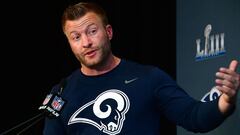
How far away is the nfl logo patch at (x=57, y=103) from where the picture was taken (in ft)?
8.05

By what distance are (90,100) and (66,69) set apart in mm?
1655

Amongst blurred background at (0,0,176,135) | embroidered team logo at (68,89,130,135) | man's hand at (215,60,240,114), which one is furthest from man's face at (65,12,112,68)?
blurred background at (0,0,176,135)

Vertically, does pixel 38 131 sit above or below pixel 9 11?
below

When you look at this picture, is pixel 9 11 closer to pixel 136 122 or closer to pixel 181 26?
pixel 181 26

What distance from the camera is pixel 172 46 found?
4.09m

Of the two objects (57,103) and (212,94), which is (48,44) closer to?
(212,94)

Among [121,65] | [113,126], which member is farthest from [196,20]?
[113,126]

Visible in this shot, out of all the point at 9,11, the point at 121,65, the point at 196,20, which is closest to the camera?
the point at 121,65

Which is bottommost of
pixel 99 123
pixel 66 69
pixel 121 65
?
pixel 66 69

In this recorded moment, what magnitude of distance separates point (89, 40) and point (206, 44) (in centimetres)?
110

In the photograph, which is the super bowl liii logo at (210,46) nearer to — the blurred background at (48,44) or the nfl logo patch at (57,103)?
the blurred background at (48,44)

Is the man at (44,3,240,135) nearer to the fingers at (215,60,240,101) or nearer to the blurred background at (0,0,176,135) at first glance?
the fingers at (215,60,240,101)

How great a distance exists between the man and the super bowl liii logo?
2.76 feet

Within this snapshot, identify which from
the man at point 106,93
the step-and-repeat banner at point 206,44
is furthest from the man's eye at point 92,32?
the step-and-repeat banner at point 206,44
